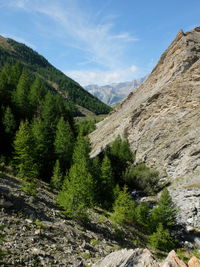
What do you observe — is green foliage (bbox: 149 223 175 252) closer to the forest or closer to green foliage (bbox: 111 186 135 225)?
the forest

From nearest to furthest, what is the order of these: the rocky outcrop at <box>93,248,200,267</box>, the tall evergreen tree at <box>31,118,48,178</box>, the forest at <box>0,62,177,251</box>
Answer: the rocky outcrop at <box>93,248,200,267</box> → the forest at <box>0,62,177,251</box> → the tall evergreen tree at <box>31,118,48,178</box>

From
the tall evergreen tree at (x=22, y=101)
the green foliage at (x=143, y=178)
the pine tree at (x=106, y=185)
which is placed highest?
the tall evergreen tree at (x=22, y=101)

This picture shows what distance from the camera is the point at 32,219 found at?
16625 millimetres

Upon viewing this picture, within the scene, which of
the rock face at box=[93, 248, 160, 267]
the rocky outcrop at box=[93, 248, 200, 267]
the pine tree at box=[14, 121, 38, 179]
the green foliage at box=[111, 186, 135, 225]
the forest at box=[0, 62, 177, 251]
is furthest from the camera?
the pine tree at box=[14, 121, 38, 179]

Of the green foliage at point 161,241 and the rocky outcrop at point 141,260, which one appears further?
the green foliage at point 161,241

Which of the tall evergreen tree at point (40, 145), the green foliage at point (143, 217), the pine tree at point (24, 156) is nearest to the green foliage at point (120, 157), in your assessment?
the green foliage at point (143, 217)

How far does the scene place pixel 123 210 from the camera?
85.5 feet

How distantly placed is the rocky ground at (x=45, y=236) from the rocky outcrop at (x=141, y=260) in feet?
7.22

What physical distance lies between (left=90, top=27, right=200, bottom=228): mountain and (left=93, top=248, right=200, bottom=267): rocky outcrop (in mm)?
19937

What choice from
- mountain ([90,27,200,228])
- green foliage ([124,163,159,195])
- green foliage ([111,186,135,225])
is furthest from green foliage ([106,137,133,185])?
green foliage ([111,186,135,225])

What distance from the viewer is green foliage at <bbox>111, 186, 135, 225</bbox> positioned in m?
25.6

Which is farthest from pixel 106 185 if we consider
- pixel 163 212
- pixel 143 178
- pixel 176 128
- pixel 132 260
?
pixel 132 260

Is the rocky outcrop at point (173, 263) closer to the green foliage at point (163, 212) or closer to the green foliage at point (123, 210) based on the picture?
the green foliage at point (123, 210)

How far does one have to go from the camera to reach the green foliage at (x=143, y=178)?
36300 mm
